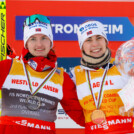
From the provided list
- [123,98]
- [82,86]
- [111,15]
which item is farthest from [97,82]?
[111,15]

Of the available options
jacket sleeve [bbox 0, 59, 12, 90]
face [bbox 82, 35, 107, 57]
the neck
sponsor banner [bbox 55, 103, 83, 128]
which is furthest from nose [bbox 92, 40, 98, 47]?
sponsor banner [bbox 55, 103, 83, 128]

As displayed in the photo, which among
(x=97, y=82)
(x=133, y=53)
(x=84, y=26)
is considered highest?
(x=84, y=26)

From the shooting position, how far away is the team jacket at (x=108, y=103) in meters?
2.72

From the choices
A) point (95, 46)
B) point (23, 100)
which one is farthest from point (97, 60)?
point (23, 100)

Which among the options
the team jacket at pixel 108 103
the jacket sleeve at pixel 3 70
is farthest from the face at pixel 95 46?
the jacket sleeve at pixel 3 70

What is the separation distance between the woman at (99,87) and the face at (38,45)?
35cm

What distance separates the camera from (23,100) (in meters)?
2.71

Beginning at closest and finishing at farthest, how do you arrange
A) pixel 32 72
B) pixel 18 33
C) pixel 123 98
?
pixel 123 98 < pixel 32 72 < pixel 18 33

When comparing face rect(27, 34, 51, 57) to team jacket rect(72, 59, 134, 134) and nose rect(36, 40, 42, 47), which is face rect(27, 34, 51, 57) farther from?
team jacket rect(72, 59, 134, 134)

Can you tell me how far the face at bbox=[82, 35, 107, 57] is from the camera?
2.83m

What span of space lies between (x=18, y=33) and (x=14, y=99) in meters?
1.57

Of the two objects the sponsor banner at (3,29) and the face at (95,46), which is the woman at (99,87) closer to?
the face at (95,46)

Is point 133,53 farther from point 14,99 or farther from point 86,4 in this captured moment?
point 86,4

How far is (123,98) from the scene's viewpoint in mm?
2584
